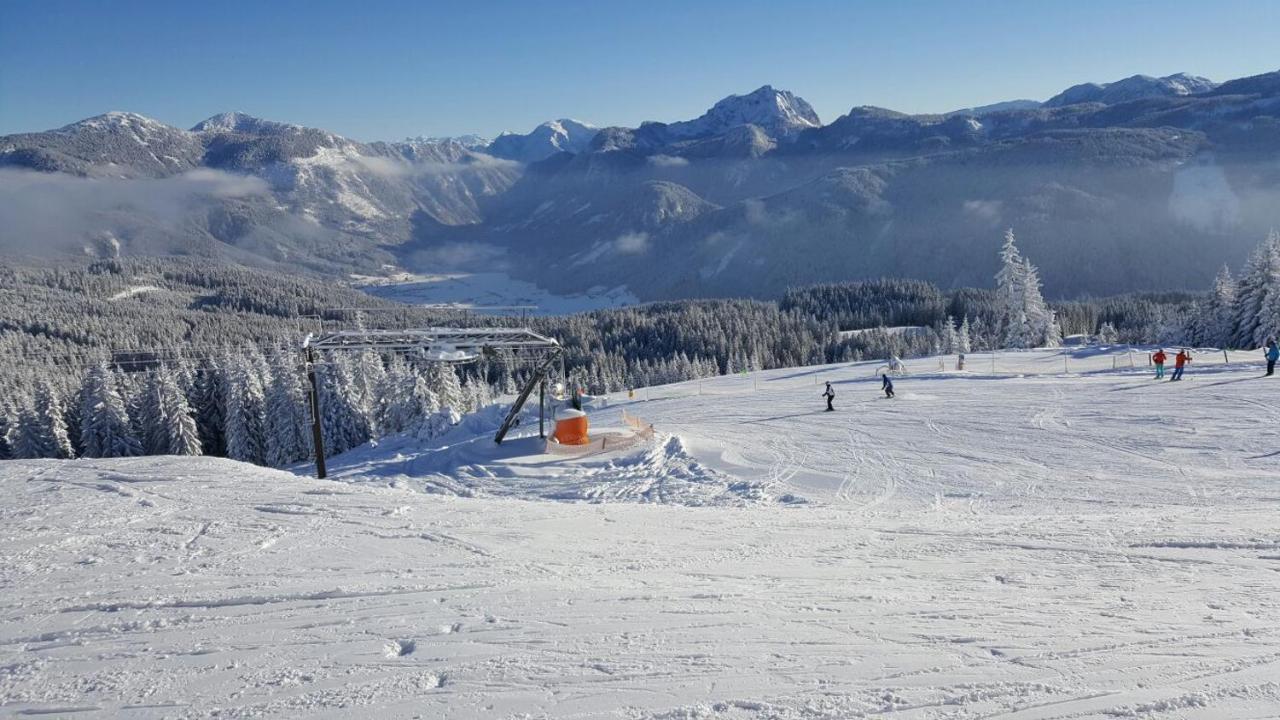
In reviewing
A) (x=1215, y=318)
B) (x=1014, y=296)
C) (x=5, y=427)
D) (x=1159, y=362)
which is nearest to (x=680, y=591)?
(x=1159, y=362)

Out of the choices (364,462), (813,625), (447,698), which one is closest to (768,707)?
(813,625)

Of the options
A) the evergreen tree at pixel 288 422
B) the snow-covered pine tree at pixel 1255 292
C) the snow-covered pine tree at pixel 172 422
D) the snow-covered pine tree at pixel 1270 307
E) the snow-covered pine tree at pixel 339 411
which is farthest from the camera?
the snow-covered pine tree at pixel 339 411

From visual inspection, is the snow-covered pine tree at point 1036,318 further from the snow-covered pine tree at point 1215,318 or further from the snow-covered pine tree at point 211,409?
the snow-covered pine tree at point 211,409

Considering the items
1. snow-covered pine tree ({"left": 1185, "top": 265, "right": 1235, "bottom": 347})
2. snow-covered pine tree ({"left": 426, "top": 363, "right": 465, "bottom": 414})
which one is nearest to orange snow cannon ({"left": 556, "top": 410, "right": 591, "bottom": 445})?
snow-covered pine tree ({"left": 426, "top": 363, "right": 465, "bottom": 414})

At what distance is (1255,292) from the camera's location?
53.4m

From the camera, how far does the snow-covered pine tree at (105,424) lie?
5653 cm

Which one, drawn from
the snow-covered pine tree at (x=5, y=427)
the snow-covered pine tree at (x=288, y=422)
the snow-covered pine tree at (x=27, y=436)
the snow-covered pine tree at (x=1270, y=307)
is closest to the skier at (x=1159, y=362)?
the snow-covered pine tree at (x=1270, y=307)

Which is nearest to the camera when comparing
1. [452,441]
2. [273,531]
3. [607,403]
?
[273,531]

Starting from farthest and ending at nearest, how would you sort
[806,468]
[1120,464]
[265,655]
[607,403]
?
1. [607,403]
2. [806,468]
3. [1120,464]
4. [265,655]

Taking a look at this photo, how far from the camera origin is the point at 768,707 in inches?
265

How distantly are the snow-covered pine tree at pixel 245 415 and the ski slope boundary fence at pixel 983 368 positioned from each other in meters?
36.5

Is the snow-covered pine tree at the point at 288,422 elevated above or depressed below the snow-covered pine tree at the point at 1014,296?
below

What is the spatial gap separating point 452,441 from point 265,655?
24721 mm

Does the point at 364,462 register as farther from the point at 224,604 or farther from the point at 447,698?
the point at 447,698
